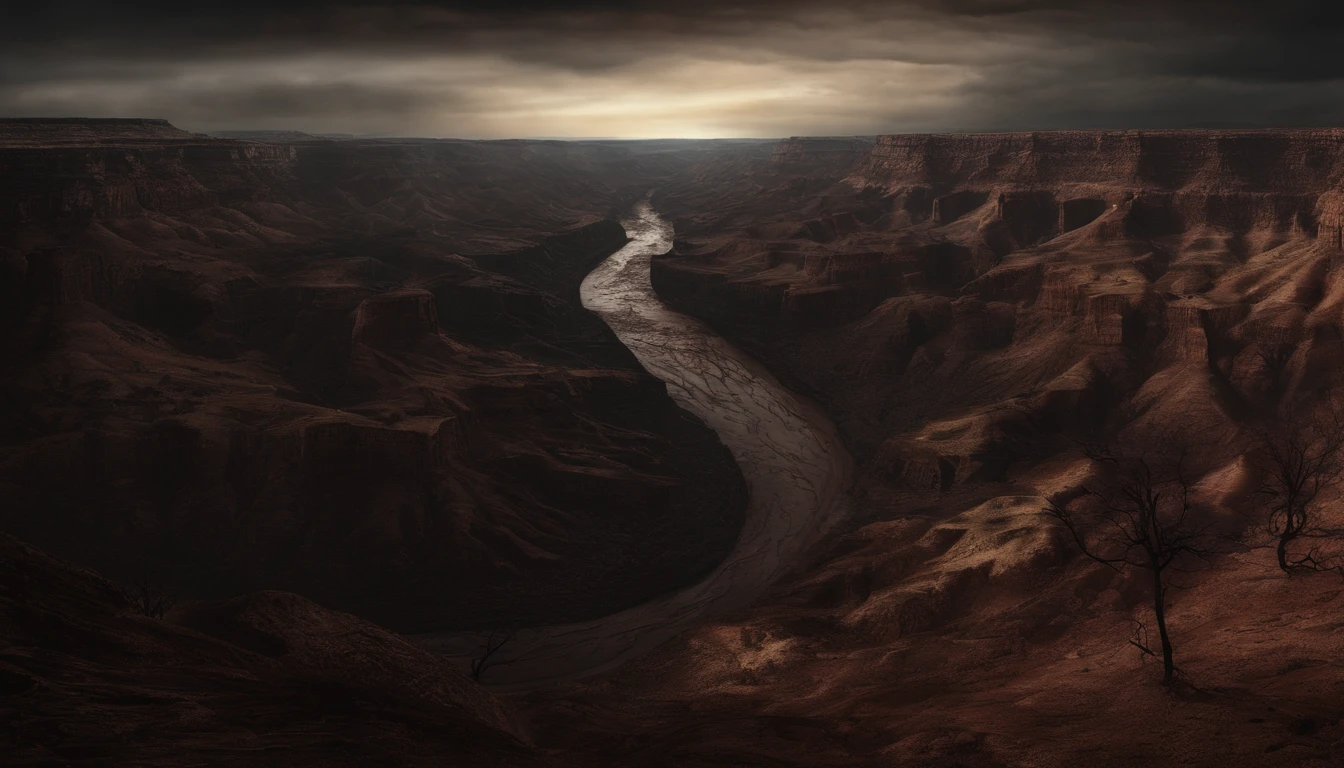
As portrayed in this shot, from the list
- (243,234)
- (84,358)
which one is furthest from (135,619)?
(243,234)

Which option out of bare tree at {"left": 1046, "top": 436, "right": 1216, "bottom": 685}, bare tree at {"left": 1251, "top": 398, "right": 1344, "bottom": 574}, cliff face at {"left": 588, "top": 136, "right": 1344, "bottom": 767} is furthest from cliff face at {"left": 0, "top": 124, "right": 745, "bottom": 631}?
bare tree at {"left": 1251, "top": 398, "right": 1344, "bottom": 574}

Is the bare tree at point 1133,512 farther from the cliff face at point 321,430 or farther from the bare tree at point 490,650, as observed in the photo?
the bare tree at point 490,650

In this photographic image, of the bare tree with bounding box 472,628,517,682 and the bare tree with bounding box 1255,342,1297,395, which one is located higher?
the bare tree with bounding box 1255,342,1297,395

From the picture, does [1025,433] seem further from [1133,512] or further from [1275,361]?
[1133,512]

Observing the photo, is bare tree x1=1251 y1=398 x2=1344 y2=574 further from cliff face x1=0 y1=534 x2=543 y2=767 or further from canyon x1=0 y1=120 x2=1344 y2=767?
cliff face x1=0 y1=534 x2=543 y2=767

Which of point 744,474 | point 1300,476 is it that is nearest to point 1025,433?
point 744,474

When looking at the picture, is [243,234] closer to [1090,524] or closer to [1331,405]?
[1090,524]
